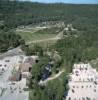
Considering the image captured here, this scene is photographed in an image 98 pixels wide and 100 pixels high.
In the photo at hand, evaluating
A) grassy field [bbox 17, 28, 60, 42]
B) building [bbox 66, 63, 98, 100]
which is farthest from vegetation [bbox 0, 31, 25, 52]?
building [bbox 66, 63, 98, 100]

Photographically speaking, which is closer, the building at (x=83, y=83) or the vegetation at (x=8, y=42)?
the building at (x=83, y=83)

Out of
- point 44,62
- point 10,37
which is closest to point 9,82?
point 44,62

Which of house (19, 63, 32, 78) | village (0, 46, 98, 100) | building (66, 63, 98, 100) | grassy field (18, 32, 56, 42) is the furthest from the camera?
grassy field (18, 32, 56, 42)

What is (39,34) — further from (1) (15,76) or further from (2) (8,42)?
(1) (15,76)

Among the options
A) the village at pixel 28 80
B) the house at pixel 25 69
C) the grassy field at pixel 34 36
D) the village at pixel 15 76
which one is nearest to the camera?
the village at pixel 28 80

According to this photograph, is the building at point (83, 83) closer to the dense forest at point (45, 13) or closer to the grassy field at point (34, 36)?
the grassy field at point (34, 36)

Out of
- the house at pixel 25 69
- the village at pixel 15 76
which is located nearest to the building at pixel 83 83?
the village at pixel 15 76

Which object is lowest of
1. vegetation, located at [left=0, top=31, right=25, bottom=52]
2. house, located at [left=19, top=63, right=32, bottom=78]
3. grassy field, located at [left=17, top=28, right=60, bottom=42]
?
grassy field, located at [left=17, top=28, right=60, bottom=42]

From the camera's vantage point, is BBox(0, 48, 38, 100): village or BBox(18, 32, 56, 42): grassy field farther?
BBox(18, 32, 56, 42): grassy field

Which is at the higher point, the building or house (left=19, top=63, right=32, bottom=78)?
the building

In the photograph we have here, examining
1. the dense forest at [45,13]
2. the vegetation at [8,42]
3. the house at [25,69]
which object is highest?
the house at [25,69]

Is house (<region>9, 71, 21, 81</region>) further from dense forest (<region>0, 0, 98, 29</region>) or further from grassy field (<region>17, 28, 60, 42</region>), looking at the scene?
Answer: dense forest (<region>0, 0, 98, 29</region>)

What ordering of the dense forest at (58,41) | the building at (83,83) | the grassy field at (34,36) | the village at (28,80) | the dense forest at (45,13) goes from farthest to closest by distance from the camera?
the dense forest at (45,13), the grassy field at (34,36), the dense forest at (58,41), the village at (28,80), the building at (83,83)
